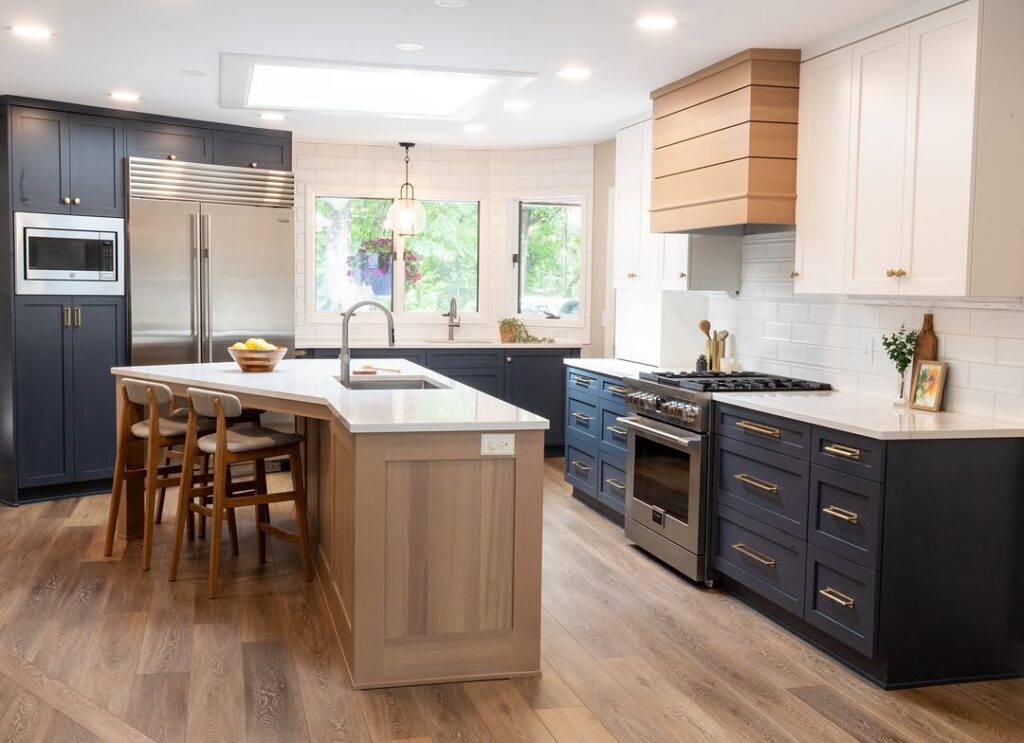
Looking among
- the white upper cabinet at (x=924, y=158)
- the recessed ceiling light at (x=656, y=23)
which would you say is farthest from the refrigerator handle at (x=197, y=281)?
the white upper cabinet at (x=924, y=158)

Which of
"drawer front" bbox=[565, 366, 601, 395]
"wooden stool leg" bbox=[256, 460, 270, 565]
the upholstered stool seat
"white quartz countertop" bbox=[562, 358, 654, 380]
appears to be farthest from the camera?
"drawer front" bbox=[565, 366, 601, 395]

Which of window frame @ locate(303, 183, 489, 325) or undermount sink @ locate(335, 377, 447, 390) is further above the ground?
window frame @ locate(303, 183, 489, 325)

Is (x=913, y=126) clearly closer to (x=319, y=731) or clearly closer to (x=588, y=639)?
(x=588, y=639)

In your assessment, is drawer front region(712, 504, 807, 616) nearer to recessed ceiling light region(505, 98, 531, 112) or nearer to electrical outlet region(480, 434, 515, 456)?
electrical outlet region(480, 434, 515, 456)

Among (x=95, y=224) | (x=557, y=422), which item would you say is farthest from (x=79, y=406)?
(x=557, y=422)

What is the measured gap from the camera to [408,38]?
15.0 ft

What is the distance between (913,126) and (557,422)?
14.4 feet

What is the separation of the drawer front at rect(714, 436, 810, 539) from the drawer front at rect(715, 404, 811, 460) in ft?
0.10

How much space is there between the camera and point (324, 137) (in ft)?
25.0

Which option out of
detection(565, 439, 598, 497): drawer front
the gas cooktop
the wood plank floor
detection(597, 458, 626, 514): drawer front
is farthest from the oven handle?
detection(565, 439, 598, 497): drawer front

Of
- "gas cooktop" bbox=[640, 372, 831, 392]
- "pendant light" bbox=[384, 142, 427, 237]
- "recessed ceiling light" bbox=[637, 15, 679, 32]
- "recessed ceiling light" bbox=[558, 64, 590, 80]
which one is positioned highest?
"recessed ceiling light" bbox=[558, 64, 590, 80]

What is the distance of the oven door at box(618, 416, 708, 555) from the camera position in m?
4.59

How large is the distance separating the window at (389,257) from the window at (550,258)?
389 millimetres

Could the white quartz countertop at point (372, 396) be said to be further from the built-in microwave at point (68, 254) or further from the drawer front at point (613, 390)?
the built-in microwave at point (68, 254)
